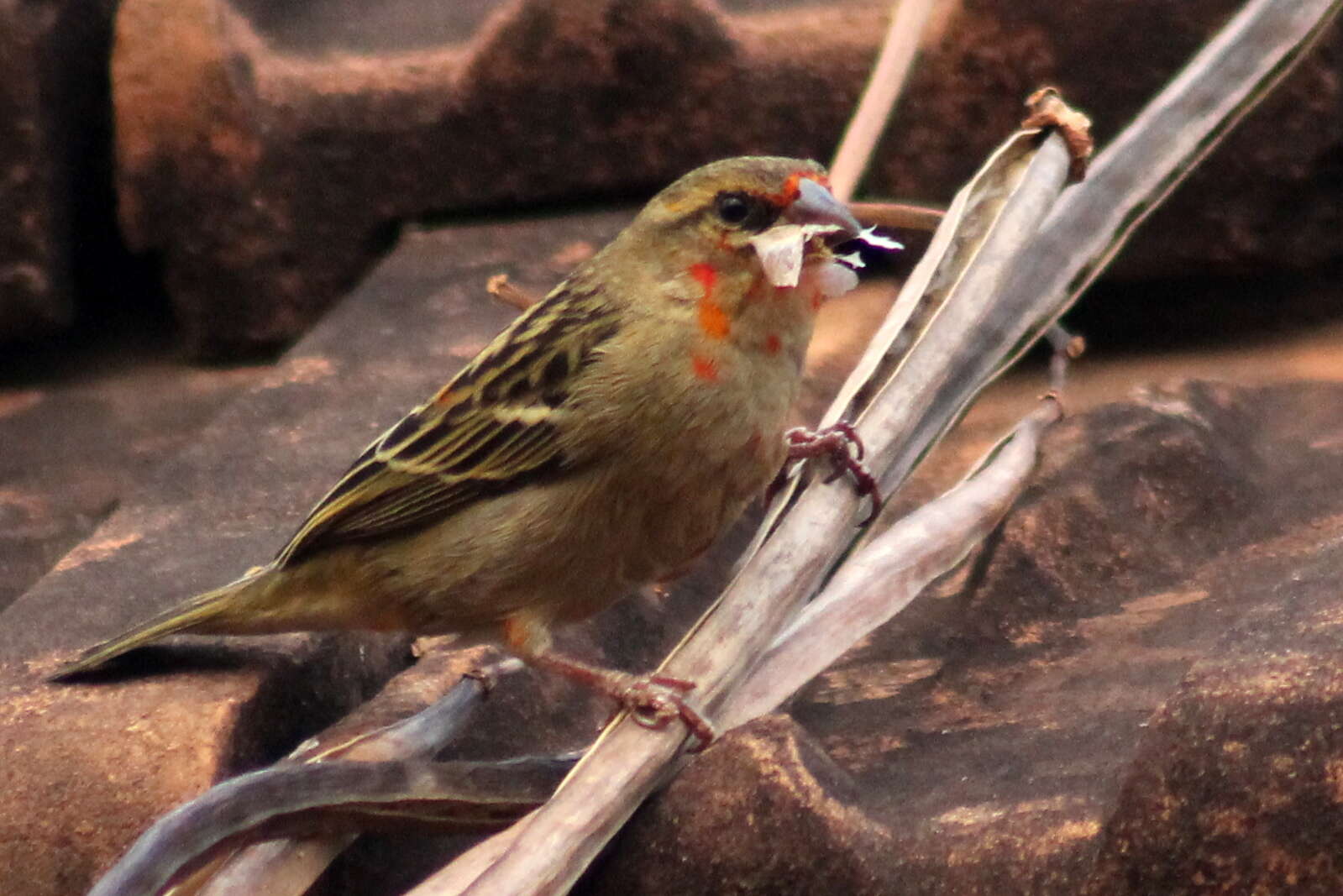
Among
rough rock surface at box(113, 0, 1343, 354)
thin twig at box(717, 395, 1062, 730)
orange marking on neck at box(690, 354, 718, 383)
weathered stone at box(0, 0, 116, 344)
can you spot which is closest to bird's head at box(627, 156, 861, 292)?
orange marking on neck at box(690, 354, 718, 383)

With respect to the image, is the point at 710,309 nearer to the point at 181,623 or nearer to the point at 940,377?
the point at 940,377

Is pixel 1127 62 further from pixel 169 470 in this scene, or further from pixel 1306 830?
pixel 1306 830

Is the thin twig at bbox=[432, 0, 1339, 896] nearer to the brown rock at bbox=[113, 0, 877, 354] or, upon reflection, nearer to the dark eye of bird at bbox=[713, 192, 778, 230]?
the dark eye of bird at bbox=[713, 192, 778, 230]

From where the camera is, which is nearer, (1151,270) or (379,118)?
(1151,270)

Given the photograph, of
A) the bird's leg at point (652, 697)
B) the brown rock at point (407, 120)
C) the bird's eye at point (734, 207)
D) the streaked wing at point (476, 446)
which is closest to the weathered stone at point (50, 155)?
the brown rock at point (407, 120)

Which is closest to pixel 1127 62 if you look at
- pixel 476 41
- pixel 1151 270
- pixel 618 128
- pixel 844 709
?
pixel 1151 270

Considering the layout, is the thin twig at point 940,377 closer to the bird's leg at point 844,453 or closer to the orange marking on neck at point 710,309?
the bird's leg at point 844,453
